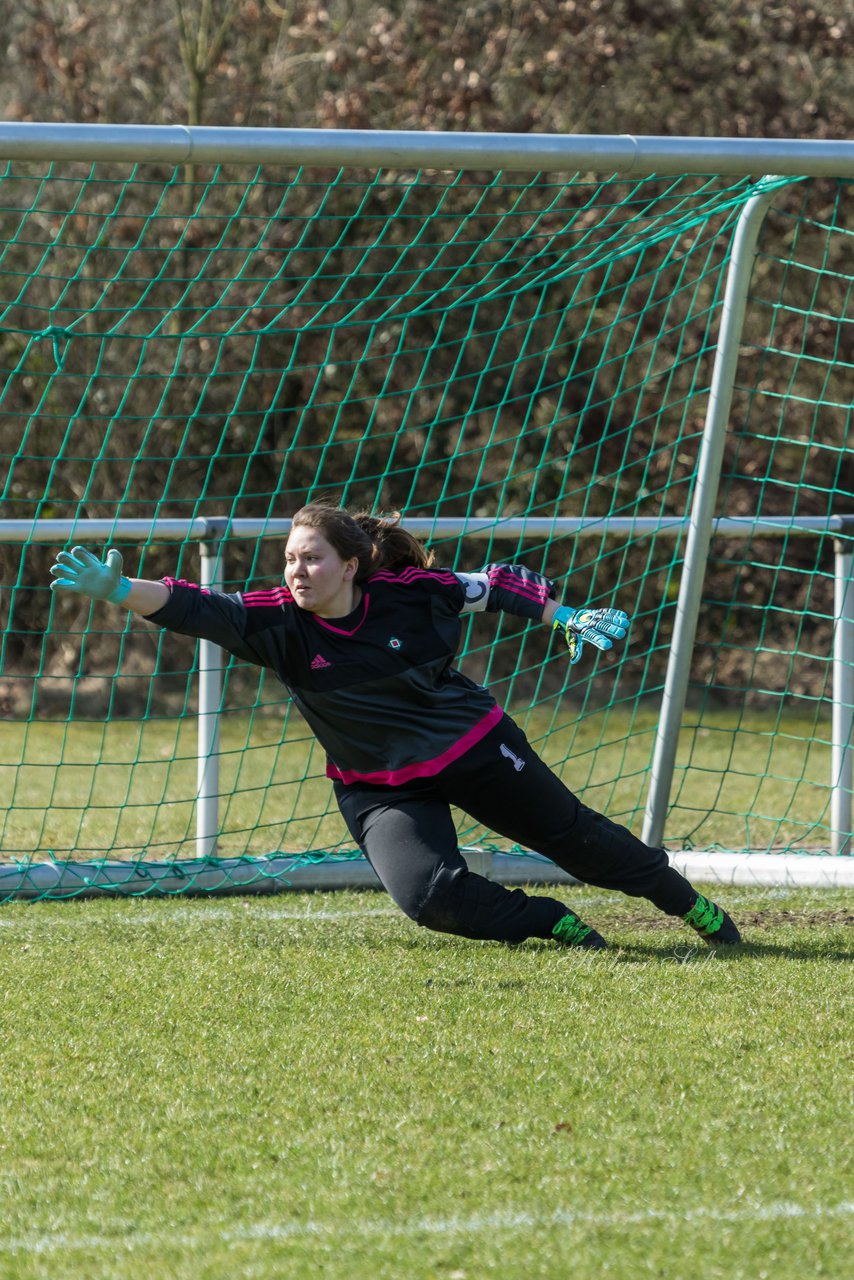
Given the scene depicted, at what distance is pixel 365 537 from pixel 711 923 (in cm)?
149

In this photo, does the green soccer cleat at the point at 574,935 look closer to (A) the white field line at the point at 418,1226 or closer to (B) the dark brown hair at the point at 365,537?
(B) the dark brown hair at the point at 365,537

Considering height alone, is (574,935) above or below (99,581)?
below

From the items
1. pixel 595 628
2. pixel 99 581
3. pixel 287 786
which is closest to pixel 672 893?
pixel 595 628

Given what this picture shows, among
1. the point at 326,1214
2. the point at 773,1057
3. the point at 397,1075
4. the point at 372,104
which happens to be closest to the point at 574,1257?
the point at 326,1214

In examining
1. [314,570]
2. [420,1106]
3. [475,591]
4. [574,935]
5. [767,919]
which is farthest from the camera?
[767,919]

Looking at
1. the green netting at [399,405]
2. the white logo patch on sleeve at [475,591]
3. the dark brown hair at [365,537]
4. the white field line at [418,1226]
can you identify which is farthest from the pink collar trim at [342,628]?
the green netting at [399,405]

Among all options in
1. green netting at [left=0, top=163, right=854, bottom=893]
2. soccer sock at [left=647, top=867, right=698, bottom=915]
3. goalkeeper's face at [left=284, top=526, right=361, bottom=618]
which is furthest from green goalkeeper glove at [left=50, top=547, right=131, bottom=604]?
green netting at [left=0, top=163, right=854, bottom=893]

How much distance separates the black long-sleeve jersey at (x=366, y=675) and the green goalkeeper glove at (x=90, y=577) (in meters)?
0.27

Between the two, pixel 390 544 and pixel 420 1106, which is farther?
pixel 390 544

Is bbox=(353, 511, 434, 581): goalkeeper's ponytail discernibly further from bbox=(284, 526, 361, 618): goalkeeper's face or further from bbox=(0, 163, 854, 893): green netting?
bbox=(0, 163, 854, 893): green netting

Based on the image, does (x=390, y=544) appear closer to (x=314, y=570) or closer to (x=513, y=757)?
(x=314, y=570)

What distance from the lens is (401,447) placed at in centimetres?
1256

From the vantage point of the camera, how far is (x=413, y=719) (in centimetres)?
434

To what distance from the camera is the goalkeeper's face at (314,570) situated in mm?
4254
